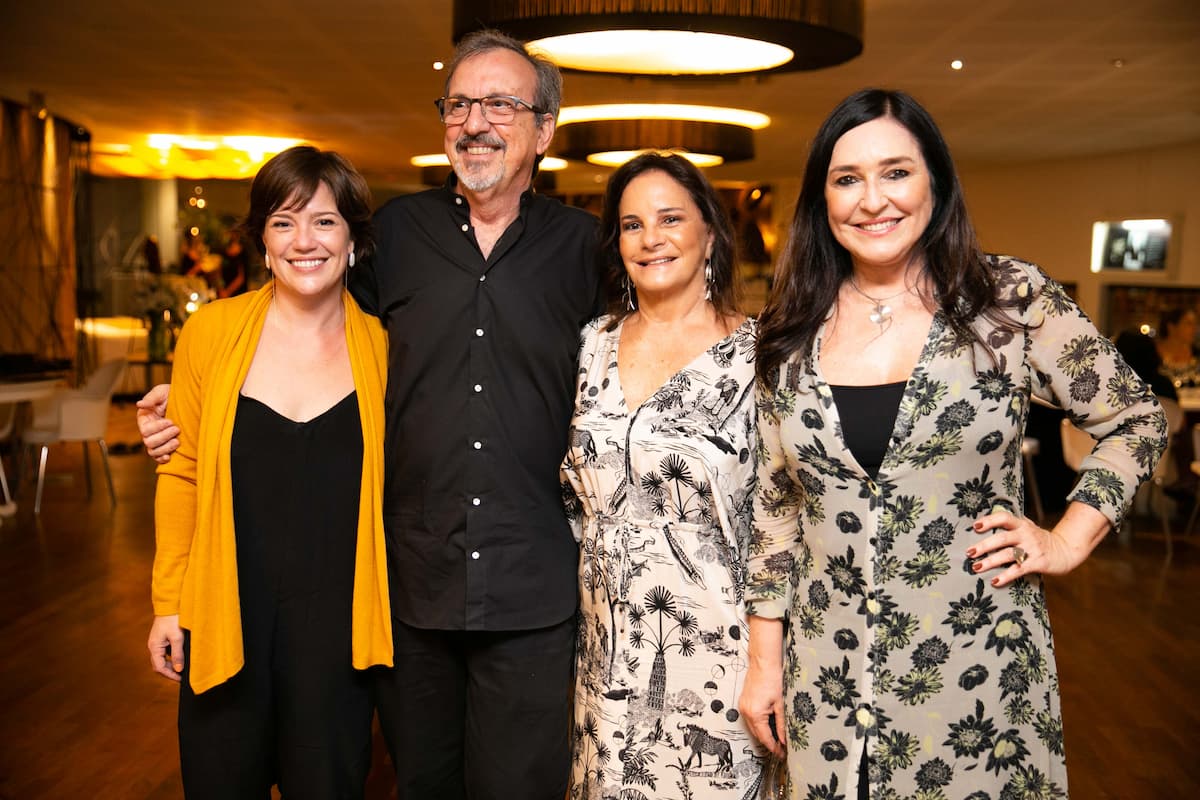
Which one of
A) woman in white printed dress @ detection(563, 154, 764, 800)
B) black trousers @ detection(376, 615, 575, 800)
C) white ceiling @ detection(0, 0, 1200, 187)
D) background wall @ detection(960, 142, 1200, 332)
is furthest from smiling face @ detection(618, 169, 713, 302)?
background wall @ detection(960, 142, 1200, 332)

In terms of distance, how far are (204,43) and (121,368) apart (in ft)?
9.67

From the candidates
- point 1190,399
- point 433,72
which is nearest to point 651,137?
point 433,72

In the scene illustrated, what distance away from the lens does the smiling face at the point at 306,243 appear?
257 cm

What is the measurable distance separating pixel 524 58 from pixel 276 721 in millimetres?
1715

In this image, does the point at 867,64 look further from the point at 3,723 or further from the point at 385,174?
the point at 385,174

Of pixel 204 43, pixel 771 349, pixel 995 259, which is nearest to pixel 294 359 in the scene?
pixel 771 349

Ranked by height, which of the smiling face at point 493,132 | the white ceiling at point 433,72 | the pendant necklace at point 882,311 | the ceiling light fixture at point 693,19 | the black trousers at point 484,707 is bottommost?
the black trousers at point 484,707

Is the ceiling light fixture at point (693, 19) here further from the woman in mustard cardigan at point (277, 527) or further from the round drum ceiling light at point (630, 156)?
the round drum ceiling light at point (630, 156)

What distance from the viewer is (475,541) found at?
8.79ft

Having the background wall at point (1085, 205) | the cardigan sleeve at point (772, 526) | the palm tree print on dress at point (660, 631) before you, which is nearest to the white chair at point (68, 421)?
the palm tree print on dress at point (660, 631)

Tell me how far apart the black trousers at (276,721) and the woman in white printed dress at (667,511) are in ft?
1.90

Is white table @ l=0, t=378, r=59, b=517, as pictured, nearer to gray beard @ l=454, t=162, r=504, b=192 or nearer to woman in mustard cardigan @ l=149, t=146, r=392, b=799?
woman in mustard cardigan @ l=149, t=146, r=392, b=799

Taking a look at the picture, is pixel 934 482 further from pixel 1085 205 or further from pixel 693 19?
pixel 1085 205

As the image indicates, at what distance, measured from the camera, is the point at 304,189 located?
257 centimetres
